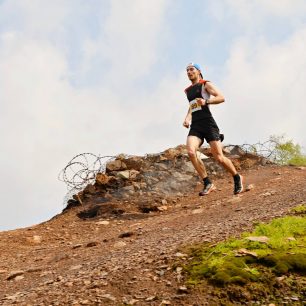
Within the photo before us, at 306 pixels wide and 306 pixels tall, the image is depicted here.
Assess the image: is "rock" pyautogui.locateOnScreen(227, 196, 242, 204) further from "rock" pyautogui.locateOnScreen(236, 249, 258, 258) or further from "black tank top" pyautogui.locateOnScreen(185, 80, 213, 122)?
"rock" pyautogui.locateOnScreen(236, 249, 258, 258)

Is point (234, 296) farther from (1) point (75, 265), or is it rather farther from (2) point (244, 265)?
(1) point (75, 265)

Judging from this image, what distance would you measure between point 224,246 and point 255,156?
10127 millimetres

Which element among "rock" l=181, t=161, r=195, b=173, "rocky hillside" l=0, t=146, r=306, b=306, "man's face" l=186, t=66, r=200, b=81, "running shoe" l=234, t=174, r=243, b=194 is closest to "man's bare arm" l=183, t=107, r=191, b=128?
"man's face" l=186, t=66, r=200, b=81

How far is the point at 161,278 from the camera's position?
15.0 feet

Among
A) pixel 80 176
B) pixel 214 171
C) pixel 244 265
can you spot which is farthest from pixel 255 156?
pixel 244 265

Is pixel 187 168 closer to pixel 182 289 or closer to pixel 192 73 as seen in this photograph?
pixel 192 73

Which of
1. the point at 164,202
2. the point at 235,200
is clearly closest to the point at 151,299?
the point at 235,200

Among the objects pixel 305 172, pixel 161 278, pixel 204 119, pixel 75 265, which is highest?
pixel 204 119

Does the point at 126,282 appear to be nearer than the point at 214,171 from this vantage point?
Yes

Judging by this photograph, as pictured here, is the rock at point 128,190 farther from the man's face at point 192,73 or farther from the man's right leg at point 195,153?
the man's face at point 192,73

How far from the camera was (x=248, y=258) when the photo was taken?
4602 mm

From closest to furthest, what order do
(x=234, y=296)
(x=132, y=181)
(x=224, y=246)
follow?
(x=234, y=296) < (x=224, y=246) < (x=132, y=181)

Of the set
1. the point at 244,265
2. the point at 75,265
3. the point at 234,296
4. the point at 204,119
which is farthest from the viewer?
the point at 204,119

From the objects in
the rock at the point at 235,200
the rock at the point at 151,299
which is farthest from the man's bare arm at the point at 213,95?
the rock at the point at 151,299
